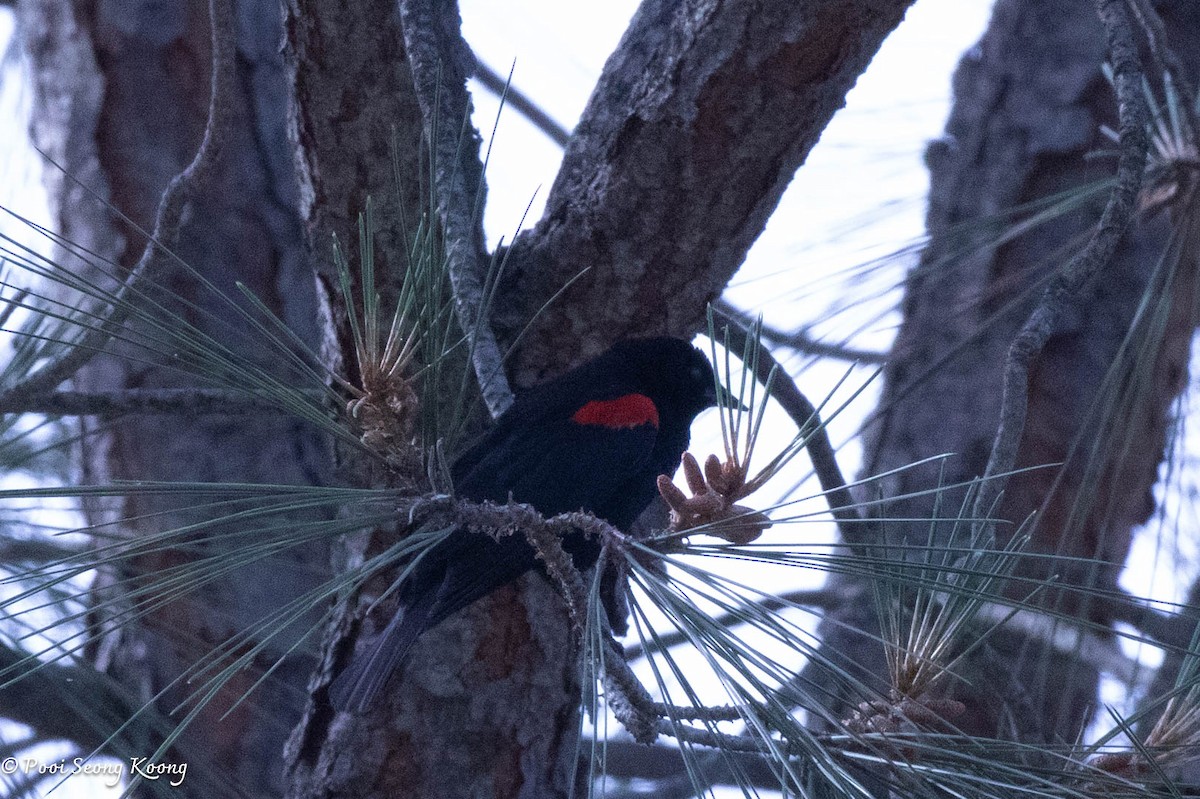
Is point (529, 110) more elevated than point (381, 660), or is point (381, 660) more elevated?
point (529, 110)

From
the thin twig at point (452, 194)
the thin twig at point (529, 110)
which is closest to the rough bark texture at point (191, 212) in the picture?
the thin twig at point (529, 110)

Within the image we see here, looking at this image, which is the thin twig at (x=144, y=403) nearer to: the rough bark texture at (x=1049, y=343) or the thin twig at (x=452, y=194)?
the thin twig at (x=452, y=194)

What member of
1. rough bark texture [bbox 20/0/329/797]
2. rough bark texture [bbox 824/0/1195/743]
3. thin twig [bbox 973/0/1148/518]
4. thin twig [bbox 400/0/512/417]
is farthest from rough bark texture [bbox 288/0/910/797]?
rough bark texture [bbox 824/0/1195/743]

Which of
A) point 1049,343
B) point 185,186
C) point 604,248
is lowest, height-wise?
point 1049,343

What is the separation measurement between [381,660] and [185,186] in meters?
0.91

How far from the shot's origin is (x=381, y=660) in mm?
2070

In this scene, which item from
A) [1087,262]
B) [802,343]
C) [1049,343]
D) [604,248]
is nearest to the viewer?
[1087,262]

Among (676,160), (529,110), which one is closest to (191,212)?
(529,110)

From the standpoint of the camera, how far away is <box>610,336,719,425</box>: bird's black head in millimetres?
2441

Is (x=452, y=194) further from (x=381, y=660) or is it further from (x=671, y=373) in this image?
(x=671, y=373)

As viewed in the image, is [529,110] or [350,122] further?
[529,110]

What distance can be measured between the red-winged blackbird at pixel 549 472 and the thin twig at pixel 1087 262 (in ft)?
2.57

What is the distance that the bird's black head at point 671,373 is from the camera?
2.44 m

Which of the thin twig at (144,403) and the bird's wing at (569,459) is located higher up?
the thin twig at (144,403)
